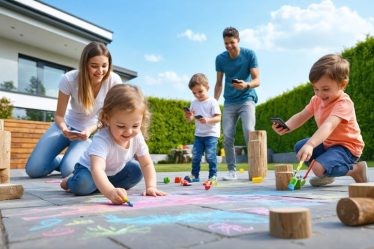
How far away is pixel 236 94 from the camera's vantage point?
4.99m

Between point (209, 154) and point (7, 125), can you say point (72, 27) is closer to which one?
point (7, 125)

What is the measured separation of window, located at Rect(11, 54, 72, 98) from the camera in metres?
14.9

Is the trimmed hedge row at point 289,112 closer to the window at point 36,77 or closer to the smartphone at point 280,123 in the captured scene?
the smartphone at point 280,123

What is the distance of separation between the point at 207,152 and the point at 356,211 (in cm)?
332

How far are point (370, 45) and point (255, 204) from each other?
8.92 metres

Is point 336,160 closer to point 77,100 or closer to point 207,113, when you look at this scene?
point 207,113

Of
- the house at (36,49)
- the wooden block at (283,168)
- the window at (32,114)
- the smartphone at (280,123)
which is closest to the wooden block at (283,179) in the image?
the wooden block at (283,168)

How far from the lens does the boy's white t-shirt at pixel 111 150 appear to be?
106 inches

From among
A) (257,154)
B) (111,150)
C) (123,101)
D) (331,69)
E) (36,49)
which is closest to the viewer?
(123,101)

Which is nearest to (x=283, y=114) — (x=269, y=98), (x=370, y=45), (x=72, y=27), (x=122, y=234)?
(x=269, y=98)

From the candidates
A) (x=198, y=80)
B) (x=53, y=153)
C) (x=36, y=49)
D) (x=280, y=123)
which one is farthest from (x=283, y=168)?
(x=36, y=49)

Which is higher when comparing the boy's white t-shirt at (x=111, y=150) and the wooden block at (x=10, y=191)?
the boy's white t-shirt at (x=111, y=150)

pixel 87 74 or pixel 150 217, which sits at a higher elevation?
pixel 87 74

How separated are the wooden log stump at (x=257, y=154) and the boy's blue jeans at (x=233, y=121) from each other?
0.52 feet
